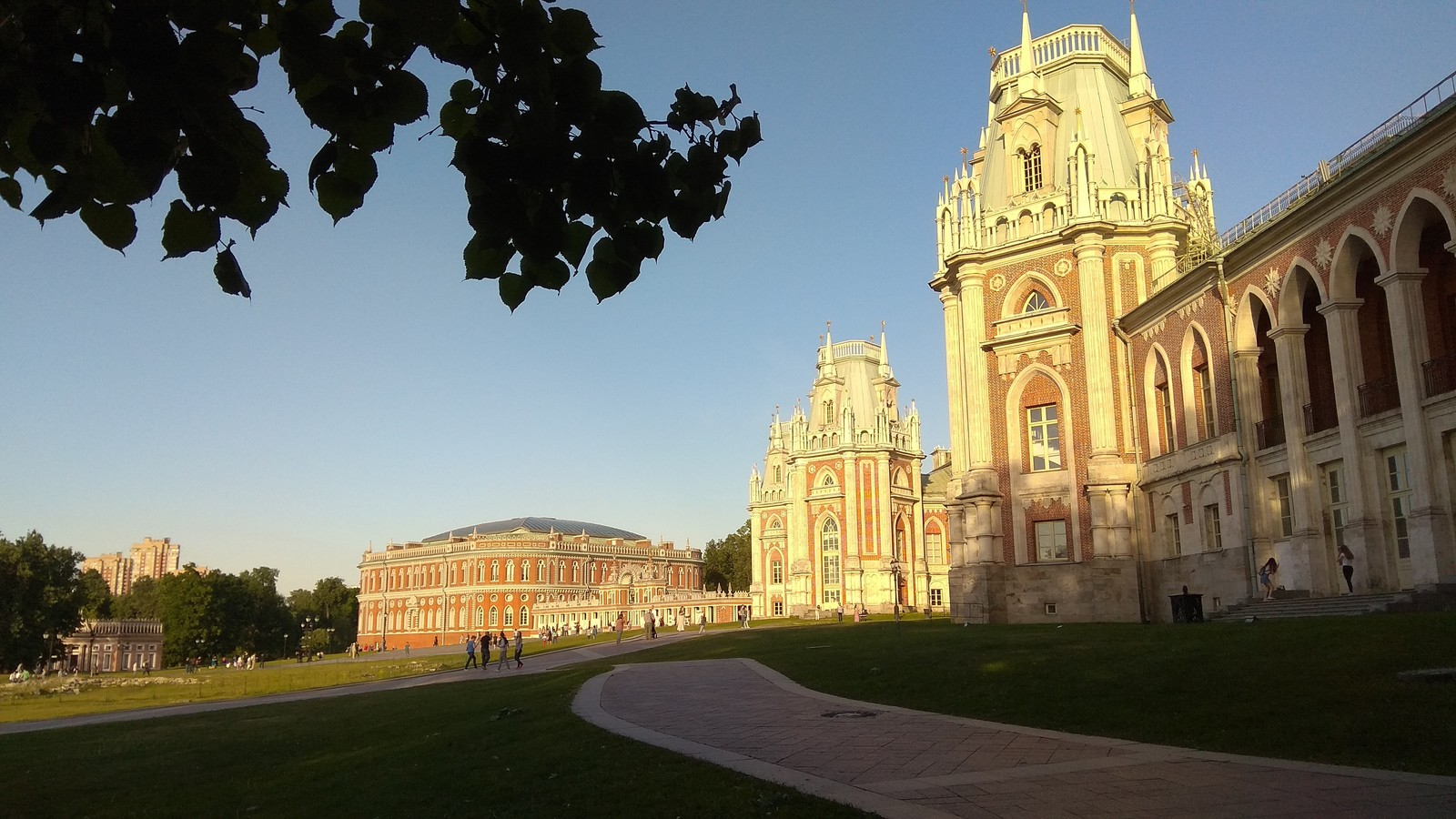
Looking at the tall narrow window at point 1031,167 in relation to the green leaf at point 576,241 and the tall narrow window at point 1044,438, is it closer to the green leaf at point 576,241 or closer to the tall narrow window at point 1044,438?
the tall narrow window at point 1044,438

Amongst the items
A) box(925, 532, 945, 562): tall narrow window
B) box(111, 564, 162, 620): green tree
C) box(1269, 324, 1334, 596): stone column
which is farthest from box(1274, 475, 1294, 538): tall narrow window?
box(111, 564, 162, 620): green tree

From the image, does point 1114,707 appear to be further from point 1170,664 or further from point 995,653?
point 995,653

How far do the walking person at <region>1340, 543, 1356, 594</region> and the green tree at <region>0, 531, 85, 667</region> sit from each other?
246 feet

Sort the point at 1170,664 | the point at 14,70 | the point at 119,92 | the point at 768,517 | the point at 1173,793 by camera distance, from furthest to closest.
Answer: the point at 768,517, the point at 1170,664, the point at 1173,793, the point at 119,92, the point at 14,70

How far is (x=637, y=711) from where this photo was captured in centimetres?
1602

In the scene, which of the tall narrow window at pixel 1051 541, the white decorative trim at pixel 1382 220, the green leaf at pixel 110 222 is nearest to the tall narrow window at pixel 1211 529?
the tall narrow window at pixel 1051 541

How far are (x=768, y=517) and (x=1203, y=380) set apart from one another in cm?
6101

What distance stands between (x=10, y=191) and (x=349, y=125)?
1702mm

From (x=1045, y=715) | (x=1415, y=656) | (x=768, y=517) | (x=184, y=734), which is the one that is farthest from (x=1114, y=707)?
(x=768, y=517)

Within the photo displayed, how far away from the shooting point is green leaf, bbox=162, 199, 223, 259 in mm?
3855

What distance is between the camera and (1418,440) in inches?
802

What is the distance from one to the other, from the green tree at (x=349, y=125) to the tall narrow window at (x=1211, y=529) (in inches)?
1074

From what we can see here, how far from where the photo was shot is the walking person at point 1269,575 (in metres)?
24.3

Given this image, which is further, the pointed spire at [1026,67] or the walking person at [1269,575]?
the pointed spire at [1026,67]
